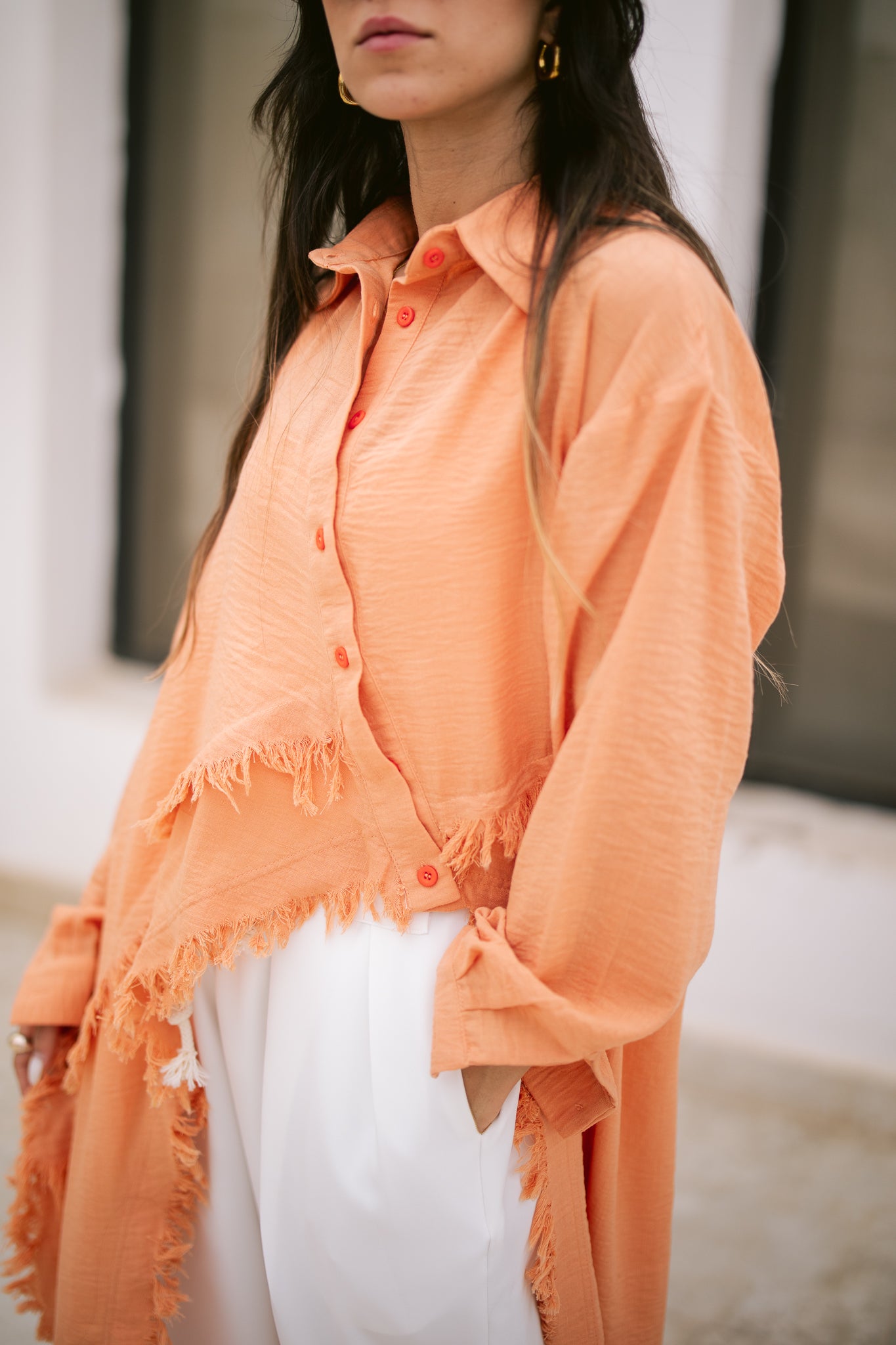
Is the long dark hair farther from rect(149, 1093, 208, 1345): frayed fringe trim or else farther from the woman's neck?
rect(149, 1093, 208, 1345): frayed fringe trim

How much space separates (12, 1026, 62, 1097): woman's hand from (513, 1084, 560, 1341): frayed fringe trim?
0.54 meters

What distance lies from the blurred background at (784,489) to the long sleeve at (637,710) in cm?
88

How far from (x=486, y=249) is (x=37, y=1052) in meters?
0.91

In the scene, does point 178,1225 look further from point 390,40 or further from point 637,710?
point 390,40

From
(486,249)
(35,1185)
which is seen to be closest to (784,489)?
(486,249)

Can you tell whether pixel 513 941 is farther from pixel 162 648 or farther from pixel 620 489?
pixel 162 648

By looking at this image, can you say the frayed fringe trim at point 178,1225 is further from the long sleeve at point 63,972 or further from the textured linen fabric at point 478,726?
the long sleeve at point 63,972

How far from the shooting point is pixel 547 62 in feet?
2.81

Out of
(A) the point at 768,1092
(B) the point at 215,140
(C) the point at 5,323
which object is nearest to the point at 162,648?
(C) the point at 5,323

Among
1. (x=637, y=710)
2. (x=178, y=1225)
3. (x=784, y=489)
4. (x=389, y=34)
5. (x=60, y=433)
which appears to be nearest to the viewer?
(x=637, y=710)

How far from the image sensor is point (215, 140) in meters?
2.62

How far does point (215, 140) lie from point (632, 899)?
2445 mm

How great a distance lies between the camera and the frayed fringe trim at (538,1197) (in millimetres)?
889

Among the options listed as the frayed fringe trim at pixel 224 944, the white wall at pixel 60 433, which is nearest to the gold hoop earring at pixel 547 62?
the frayed fringe trim at pixel 224 944
